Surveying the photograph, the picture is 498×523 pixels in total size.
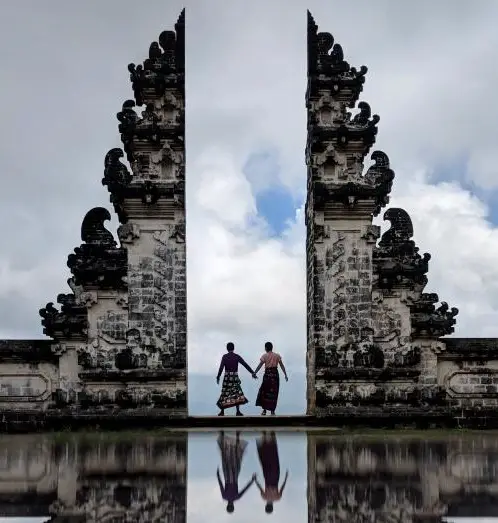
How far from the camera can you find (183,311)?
60.0 feet

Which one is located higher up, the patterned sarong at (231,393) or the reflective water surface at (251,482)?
the patterned sarong at (231,393)

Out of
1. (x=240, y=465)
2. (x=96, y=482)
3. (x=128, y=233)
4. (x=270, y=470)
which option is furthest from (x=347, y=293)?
(x=96, y=482)

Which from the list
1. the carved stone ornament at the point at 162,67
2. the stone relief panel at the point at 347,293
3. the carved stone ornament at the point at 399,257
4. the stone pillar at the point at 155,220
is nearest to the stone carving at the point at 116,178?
the stone pillar at the point at 155,220

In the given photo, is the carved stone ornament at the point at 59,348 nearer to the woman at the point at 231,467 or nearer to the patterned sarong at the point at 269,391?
the patterned sarong at the point at 269,391

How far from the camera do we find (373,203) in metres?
18.9

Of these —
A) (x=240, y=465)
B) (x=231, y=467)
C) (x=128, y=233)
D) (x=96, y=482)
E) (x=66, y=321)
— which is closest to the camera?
(x=96, y=482)

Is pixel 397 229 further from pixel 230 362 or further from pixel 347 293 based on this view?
pixel 230 362

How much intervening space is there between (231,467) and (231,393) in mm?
9379

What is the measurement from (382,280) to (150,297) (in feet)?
15.2

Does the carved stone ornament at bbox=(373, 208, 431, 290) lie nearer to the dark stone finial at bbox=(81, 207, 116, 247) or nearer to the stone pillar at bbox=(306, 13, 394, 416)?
the stone pillar at bbox=(306, 13, 394, 416)

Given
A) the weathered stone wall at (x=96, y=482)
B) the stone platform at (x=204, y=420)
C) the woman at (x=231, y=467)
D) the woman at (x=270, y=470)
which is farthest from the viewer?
the stone platform at (x=204, y=420)

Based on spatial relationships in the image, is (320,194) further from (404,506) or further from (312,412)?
(404,506)

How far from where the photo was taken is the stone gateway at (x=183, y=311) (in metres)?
18.1

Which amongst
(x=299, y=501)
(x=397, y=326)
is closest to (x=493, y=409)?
(x=397, y=326)
